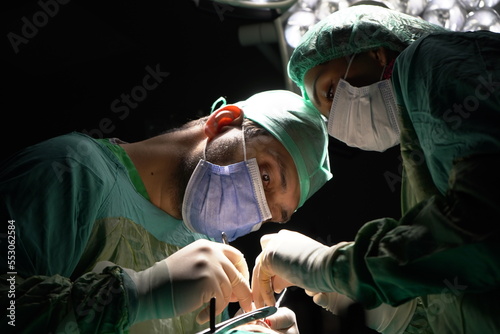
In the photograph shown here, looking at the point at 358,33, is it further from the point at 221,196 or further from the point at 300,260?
the point at 300,260

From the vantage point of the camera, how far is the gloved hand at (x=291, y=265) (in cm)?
145

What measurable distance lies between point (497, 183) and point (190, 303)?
93 cm

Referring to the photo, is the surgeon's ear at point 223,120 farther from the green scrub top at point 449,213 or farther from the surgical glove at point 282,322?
the green scrub top at point 449,213

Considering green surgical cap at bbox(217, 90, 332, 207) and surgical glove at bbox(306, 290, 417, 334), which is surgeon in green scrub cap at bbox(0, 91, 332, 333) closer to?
green surgical cap at bbox(217, 90, 332, 207)

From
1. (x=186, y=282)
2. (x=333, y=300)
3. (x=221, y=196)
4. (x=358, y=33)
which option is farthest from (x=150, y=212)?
(x=358, y=33)

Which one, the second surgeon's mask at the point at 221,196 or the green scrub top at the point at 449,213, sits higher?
the green scrub top at the point at 449,213

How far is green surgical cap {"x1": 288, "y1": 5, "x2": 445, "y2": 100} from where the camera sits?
2.30 m

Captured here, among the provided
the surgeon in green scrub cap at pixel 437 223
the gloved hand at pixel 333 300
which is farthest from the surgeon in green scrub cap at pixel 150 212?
the surgeon in green scrub cap at pixel 437 223

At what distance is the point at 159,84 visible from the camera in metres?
3.30

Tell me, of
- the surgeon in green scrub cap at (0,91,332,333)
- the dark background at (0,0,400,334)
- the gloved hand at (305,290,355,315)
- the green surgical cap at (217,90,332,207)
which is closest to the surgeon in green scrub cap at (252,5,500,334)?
the gloved hand at (305,290,355,315)

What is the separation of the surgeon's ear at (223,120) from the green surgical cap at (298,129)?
0.04m

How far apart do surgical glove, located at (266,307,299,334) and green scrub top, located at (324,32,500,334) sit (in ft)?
1.97

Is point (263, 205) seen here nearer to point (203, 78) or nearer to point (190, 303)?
point (190, 303)

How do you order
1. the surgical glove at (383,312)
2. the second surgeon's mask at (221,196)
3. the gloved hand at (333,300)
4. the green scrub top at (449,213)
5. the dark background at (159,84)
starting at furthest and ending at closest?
the dark background at (159,84), the second surgeon's mask at (221,196), the gloved hand at (333,300), the surgical glove at (383,312), the green scrub top at (449,213)
